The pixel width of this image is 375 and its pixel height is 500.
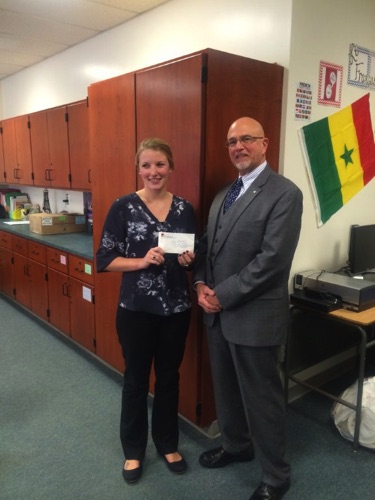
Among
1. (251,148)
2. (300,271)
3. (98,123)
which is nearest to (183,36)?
(98,123)

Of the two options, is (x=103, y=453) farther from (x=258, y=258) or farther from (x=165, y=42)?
(x=165, y=42)

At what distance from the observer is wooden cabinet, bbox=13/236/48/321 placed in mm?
3654

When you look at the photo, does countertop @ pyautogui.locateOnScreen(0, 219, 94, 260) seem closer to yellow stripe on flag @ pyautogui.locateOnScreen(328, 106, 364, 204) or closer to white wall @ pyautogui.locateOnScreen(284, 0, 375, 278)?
white wall @ pyautogui.locateOnScreen(284, 0, 375, 278)

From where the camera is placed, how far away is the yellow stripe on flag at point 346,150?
244cm

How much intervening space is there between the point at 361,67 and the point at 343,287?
1408 millimetres

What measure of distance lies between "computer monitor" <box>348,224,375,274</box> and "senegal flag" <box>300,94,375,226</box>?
0.66 feet

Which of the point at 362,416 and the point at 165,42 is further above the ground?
the point at 165,42

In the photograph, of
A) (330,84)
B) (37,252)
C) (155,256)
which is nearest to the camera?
(155,256)

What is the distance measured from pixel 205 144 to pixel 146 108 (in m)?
0.51

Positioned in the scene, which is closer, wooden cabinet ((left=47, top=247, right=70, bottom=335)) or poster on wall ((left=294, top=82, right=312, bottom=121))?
poster on wall ((left=294, top=82, right=312, bottom=121))

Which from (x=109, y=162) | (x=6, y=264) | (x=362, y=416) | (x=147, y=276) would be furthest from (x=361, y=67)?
(x=6, y=264)

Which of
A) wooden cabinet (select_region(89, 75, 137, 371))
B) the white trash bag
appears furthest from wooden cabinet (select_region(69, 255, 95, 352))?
the white trash bag

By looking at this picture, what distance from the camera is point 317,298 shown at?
7.34 feet

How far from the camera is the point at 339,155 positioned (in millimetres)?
2473
